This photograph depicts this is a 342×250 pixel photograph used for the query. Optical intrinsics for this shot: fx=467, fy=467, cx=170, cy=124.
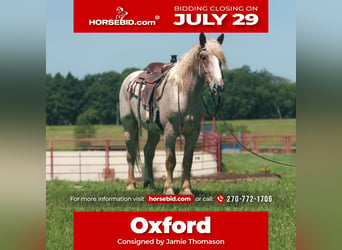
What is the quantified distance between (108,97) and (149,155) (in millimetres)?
1444

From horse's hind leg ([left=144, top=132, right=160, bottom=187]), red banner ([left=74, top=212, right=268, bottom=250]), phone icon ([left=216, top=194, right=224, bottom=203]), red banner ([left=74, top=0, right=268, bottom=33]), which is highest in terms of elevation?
red banner ([left=74, top=0, right=268, bottom=33])

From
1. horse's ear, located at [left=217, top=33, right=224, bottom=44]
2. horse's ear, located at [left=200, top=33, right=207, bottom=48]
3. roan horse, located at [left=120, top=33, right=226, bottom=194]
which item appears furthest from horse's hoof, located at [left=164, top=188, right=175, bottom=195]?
horse's ear, located at [left=217, top=33, right=224, bottom=44]

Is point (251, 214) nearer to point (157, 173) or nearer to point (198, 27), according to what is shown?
point (198, 27)

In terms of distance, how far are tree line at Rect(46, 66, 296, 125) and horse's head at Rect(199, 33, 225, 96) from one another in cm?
94

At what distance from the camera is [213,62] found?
6164 mm

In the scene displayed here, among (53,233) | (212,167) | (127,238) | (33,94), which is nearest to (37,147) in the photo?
(33,94)

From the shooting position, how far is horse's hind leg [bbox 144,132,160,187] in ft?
26.9

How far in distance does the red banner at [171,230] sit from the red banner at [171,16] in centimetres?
239

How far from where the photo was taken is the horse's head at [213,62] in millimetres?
6062

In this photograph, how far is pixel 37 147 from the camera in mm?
5719

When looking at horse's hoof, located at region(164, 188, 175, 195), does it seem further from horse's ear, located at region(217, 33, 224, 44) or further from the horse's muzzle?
horse's ear, located at region(217, 33, 224, 44)

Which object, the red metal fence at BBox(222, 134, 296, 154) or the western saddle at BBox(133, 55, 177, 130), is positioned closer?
the western saddle at BBox(133, 55, 177, 130)

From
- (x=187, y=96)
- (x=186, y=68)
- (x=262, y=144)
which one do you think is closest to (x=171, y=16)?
(x=186, y=68)

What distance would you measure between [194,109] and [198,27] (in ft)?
4.23
